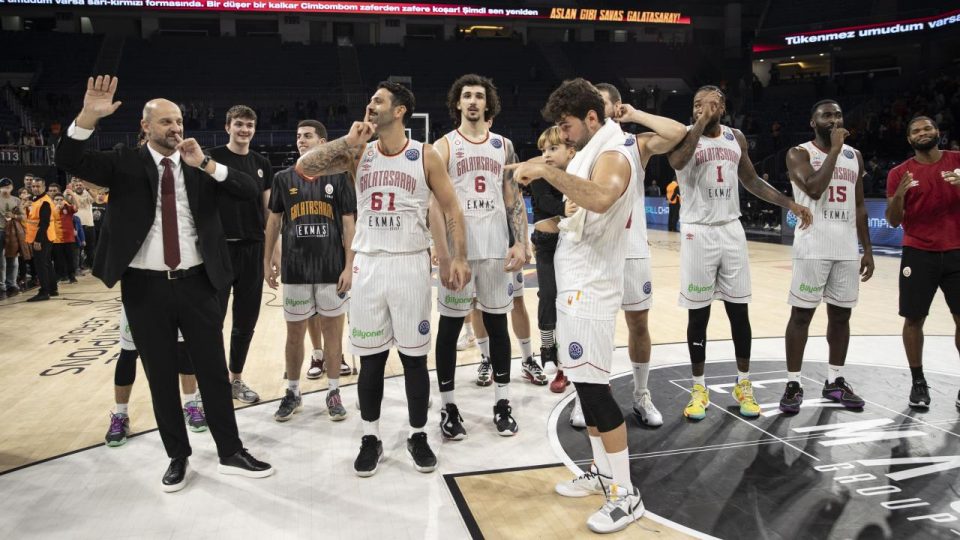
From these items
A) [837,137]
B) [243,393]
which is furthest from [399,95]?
[837,137]

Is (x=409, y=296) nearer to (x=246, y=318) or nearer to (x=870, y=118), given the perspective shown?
(x=246, y=318)

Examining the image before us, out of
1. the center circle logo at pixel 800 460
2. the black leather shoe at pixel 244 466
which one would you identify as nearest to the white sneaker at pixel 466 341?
the center circle logo at pixel 800 460

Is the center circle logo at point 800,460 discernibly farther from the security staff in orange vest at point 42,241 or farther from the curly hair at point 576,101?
the security staff in orange vest at point 42,241

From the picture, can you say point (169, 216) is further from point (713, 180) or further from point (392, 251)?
point (713, 180)

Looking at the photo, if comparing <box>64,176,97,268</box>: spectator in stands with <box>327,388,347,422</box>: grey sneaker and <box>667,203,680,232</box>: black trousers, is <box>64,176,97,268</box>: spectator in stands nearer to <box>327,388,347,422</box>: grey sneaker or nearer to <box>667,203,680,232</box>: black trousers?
<box>327,388,347,422</box>: grey sneaker

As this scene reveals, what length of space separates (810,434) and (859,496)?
831mm

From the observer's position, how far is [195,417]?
455 cm

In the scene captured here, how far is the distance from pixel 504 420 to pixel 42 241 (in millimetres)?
8702

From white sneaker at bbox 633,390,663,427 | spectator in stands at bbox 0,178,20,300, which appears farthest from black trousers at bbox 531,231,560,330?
spectator in stands at bbox 0,178,20,300

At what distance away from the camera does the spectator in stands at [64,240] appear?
10719 mm

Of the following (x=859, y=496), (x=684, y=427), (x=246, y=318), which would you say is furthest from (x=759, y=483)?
(x=246, y=318)

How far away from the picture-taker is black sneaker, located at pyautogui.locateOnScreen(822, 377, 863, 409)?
4.64 m

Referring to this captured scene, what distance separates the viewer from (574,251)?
3.33 meters

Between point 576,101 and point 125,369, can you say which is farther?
point 125,369
